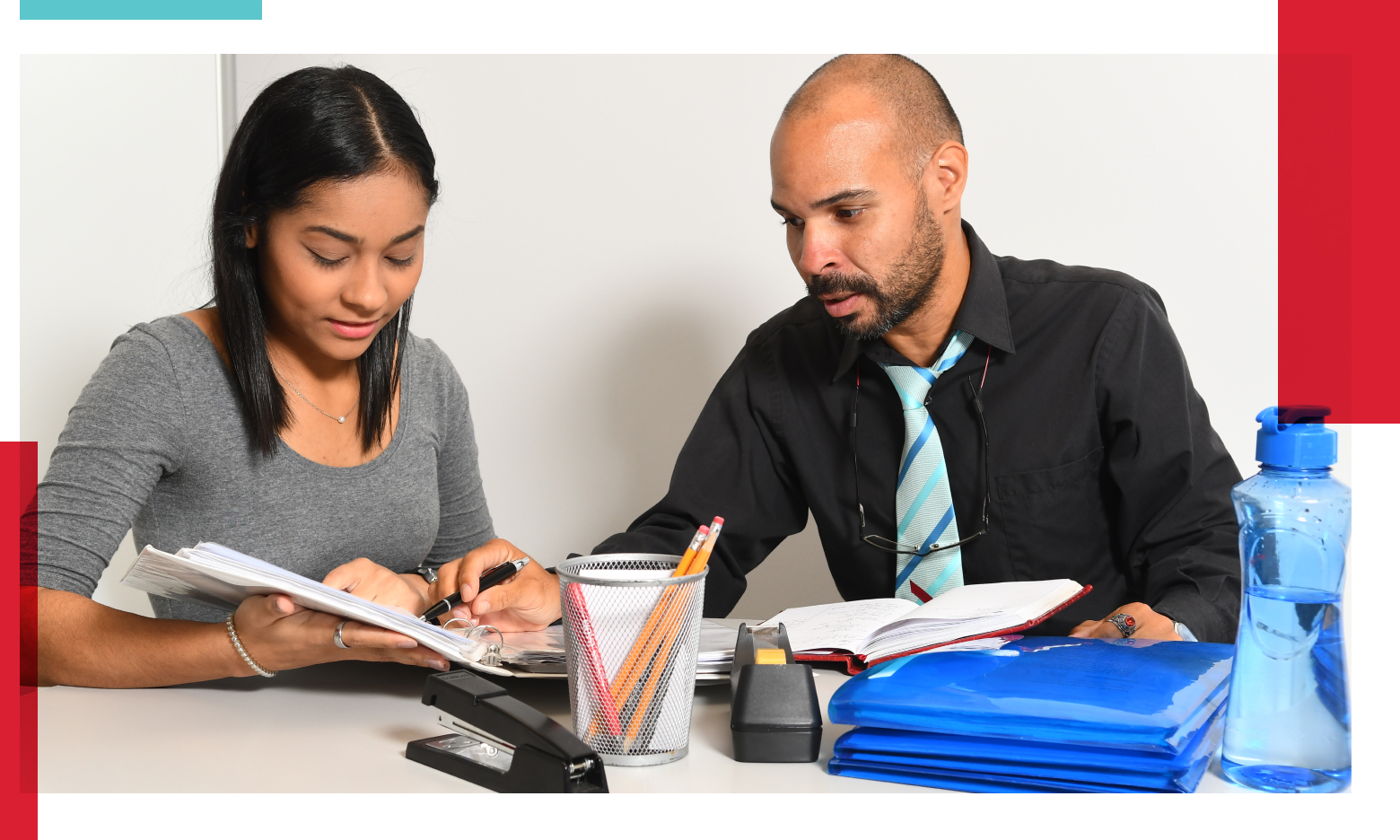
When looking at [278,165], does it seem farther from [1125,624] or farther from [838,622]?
[1125,624]

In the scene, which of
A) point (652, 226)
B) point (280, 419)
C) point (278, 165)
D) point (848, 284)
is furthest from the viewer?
point (652, 226)

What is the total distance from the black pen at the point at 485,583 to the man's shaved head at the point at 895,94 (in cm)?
84

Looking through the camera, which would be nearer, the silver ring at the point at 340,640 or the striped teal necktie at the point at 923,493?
the silver ring at the point at 340,640

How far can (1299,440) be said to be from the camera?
66 cm

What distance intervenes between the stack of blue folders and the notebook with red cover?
0.38 ft

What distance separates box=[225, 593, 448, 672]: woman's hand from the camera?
0.91 meters

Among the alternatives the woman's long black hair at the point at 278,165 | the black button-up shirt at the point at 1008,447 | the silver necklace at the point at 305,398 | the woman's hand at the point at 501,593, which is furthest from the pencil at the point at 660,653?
the silver necklace at the point at 305,398

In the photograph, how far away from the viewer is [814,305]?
180 centimetres

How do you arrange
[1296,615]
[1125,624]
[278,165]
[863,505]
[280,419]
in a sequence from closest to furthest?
[1296,615] → [1125,624] → [278,165] → [280,419] → [863,505]

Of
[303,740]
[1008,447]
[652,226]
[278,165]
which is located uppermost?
[652,226]

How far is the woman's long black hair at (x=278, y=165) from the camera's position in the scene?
4.25ft

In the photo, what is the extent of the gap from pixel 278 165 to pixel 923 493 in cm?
105

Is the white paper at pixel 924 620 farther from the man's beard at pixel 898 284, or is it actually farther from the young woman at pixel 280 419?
the man's beard at pixel 898 284
